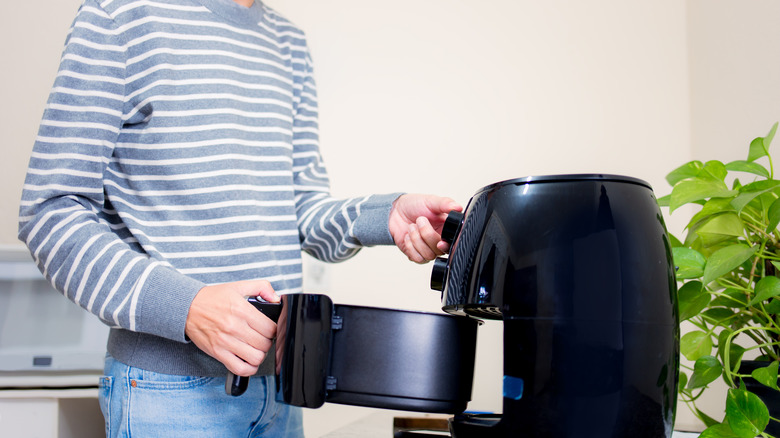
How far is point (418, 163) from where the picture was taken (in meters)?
1.53

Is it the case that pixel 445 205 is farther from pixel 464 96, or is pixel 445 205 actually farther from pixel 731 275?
pixel 464 96

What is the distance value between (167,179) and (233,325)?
25cm

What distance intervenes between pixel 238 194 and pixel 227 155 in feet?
0.16

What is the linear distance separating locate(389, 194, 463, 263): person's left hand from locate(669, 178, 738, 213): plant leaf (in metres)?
0.20

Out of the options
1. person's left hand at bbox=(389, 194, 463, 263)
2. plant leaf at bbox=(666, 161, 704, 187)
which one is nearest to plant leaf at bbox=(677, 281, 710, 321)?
plant leaf at bbox=(666, 161, 704, 187)

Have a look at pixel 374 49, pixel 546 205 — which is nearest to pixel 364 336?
pixel 546 205

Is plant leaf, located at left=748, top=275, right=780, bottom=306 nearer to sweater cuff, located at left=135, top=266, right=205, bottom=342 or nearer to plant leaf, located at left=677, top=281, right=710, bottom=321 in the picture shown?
plant leaf, located at left=677, top=281, right=710, bottom=321

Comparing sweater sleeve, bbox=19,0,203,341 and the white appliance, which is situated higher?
sweater sleeve, bbox=19,0,203,341

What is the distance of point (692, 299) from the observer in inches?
21.1

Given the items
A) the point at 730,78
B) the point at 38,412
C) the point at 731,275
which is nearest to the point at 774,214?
the point at 731,275

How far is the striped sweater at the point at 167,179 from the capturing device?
1.86ft

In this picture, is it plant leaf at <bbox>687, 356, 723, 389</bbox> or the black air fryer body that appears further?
plant leaf at <bbox>687, 356, 723, 389</bbox>

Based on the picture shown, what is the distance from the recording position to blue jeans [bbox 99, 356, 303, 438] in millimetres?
616

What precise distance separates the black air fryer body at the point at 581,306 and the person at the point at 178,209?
0.19 meters
